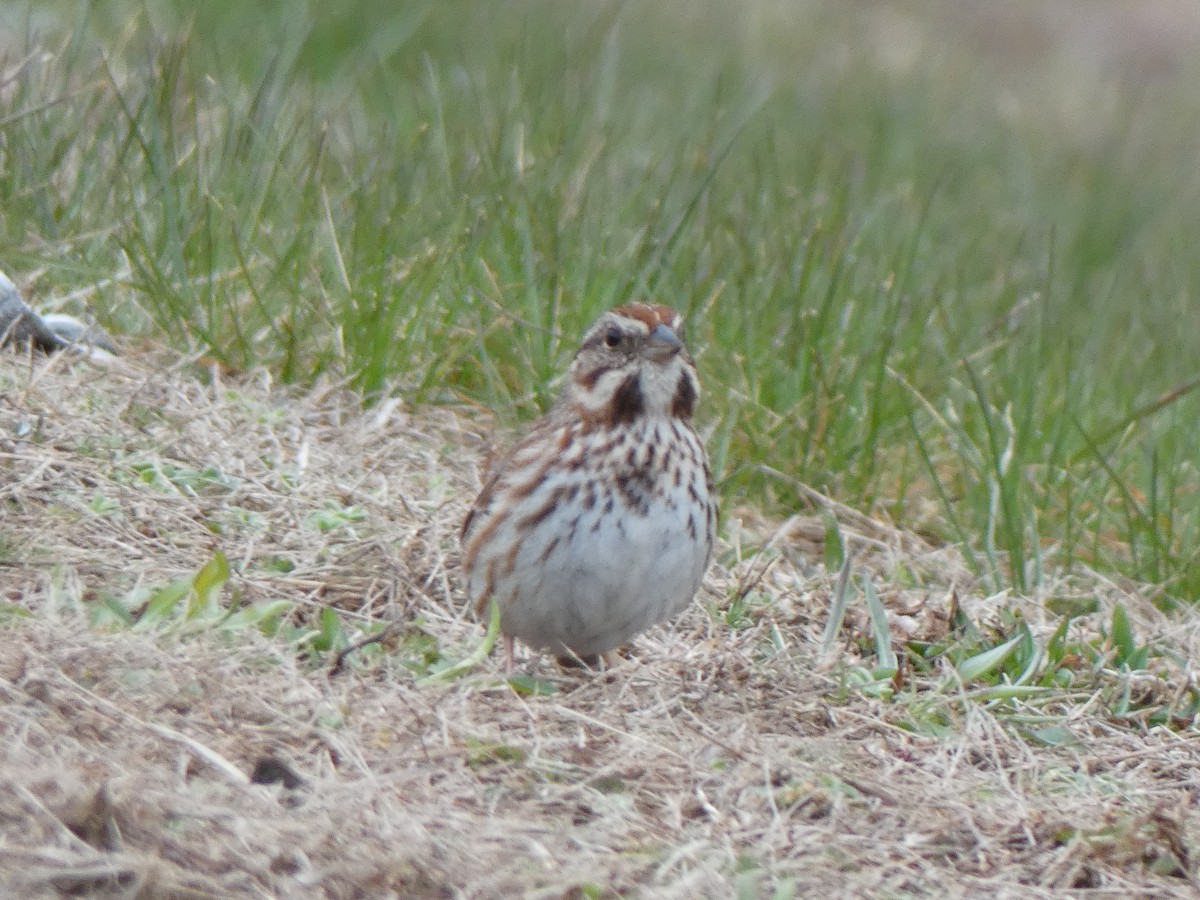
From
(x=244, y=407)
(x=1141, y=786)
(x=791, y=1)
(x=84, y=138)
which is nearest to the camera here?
(x=1141, y=786)

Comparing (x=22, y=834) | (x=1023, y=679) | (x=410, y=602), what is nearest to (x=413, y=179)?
(x=410, y=602)

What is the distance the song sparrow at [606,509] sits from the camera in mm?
3998

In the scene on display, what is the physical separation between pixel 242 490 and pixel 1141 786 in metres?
2.30

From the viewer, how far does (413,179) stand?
6488mm

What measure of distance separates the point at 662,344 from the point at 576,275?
1943mm

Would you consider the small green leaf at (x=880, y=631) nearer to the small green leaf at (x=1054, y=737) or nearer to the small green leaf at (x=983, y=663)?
the small green leaf at (x=983, y=663)

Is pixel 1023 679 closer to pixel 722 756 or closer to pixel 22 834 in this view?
pixel 722 756

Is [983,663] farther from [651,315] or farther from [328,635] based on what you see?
[328,635]

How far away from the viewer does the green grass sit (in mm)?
5703

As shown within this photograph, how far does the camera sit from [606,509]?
4027 mm

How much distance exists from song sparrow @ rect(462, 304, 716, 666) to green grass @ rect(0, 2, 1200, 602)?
Result: 1.29 meters

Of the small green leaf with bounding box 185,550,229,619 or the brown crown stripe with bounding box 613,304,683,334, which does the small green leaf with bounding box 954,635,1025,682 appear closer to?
the brown crown stripe with bounding box 613,304,683,334

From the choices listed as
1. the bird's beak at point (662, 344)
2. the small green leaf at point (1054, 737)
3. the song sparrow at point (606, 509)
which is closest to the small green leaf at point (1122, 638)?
the small green leaf at point (1054, 737)

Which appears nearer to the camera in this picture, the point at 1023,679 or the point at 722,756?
the point at 722,756
